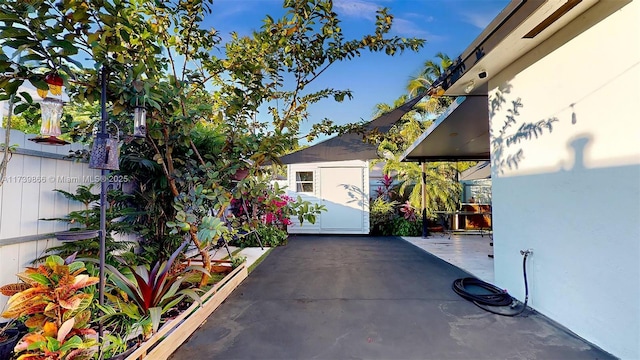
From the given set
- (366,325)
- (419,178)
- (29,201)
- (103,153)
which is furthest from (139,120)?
(419,178)

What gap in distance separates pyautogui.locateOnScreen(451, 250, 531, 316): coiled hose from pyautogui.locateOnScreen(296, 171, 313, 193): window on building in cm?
644

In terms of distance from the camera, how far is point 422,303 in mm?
3240

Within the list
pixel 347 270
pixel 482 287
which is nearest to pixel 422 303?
pixel 482 287

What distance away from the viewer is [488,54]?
9.86 feet

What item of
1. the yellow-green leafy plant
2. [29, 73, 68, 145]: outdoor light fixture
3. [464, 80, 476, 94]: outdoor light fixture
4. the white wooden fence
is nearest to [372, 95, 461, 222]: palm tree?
[464, 80, 476, 94]: outdoor light fixture

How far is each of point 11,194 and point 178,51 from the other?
6.64 ft

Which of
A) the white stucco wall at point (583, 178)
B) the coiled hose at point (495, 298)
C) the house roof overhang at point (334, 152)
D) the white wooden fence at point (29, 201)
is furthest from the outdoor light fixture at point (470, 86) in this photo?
the house roof overhang at point (334, 152)

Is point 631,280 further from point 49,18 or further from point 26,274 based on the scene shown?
point 49,18

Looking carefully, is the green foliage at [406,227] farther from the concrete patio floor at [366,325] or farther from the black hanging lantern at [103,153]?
the black hanging lantern at [103,153]

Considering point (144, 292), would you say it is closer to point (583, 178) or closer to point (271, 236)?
point (583, 178)

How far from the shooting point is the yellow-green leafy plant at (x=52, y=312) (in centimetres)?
151

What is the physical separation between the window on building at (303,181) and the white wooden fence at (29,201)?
6.98 metres

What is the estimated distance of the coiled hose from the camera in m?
3.04

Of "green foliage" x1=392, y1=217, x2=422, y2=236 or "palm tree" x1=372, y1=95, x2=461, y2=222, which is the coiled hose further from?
"palm tree" x1=372, y1=95, x2=461, y2=222
